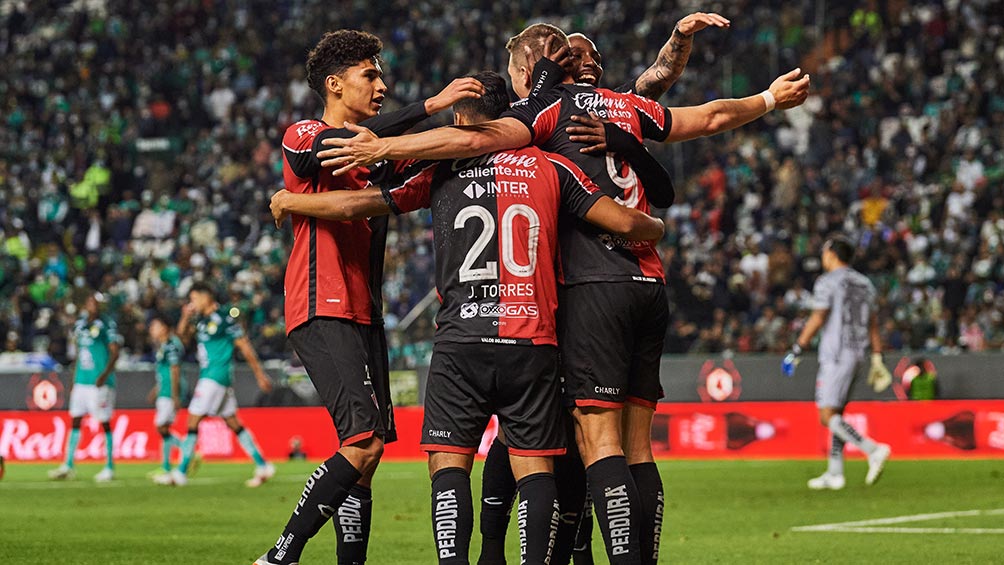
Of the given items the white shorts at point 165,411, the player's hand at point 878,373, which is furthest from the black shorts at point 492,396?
the white shorts at point 165,411

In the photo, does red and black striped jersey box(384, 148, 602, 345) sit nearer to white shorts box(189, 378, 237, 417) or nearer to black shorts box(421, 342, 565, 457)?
black shorts box(421, 342, 565, 457)

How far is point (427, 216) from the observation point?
86.4 ft

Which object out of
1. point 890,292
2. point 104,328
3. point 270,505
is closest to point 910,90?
point 890,292

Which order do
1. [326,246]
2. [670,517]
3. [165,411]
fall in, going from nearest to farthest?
[326,246] → [670,517] → [165,411]

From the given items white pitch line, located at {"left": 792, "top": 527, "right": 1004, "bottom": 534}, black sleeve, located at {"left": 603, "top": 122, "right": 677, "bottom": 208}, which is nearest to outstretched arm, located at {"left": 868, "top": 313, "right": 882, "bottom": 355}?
white pitch line, located at {"left": 792, "top": 527, "right": 1004, "bottom": 534}

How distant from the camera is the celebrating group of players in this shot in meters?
6.45

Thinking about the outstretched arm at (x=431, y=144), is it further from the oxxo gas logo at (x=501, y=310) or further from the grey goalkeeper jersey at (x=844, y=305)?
the grey goalkeeper jersey at (x=844, y=305)

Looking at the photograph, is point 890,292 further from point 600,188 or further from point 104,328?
point 600,188

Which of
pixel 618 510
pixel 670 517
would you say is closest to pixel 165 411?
pixel 670 517

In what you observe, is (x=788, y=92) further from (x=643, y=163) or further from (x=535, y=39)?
(x=535, y=39)

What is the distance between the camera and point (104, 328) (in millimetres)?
18969

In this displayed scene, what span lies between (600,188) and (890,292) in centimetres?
1609

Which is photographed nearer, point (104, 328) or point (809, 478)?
Result: point (809, 478)

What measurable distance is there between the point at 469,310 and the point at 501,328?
17cm
